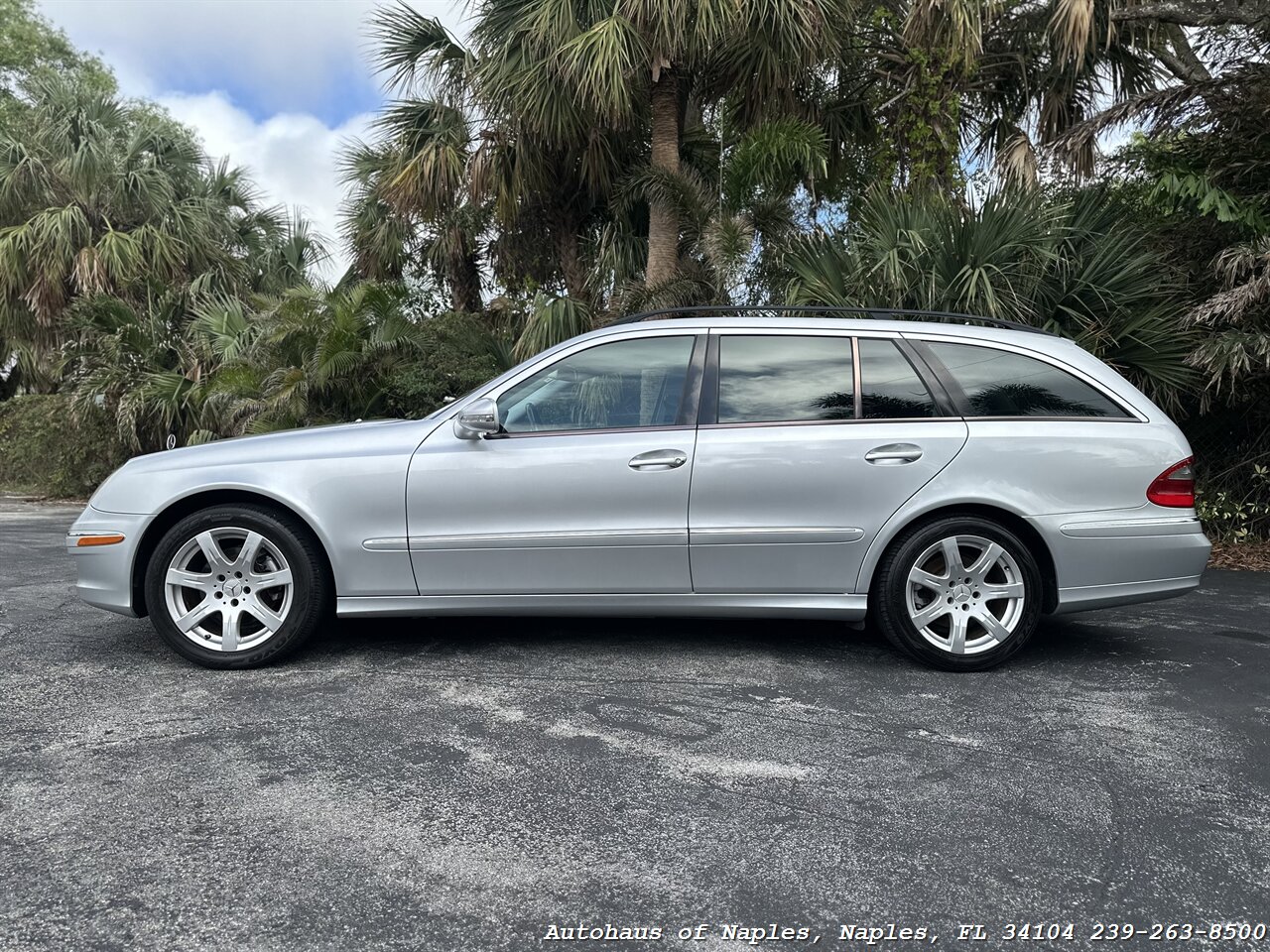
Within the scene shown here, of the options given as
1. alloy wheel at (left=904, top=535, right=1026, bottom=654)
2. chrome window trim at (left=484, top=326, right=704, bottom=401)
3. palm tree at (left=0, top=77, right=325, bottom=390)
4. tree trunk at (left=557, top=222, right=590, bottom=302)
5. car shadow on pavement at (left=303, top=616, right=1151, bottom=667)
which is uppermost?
palm tree at (left=0, top=77, right=325, bottom=390)

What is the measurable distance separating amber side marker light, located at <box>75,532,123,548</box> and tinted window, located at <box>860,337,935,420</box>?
10.9 ft

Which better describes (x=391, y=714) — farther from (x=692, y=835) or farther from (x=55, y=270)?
(x=55, y=270)

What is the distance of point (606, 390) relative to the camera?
4.61 metres

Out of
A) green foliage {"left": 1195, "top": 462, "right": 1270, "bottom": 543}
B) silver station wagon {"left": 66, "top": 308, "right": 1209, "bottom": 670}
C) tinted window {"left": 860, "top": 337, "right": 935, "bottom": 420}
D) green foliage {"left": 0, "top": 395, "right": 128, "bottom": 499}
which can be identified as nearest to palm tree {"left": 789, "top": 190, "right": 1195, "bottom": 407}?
green foliage {"left": 1195, "top": 462, "right": 1270, "bottom": 543}

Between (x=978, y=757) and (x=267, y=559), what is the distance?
3.00 m

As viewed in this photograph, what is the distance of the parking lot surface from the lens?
8.01ft

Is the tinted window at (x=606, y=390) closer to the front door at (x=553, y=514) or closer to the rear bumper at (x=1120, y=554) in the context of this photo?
the front door at (x=553, y=514)

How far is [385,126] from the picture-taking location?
12.1 metres

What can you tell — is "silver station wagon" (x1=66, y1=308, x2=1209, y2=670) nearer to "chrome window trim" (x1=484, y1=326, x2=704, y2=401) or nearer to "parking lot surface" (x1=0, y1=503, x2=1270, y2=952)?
"chrome window trim" (x1=484, y1=326, x2=704, y2=401)

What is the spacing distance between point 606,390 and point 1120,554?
2.37 metres

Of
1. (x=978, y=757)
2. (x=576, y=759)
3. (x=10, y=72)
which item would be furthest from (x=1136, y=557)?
(x=10, y=72)

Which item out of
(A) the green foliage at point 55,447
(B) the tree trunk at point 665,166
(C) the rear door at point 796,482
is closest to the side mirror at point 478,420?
(C) the rear door at point 796,482

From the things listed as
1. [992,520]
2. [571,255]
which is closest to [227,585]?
[992,520]

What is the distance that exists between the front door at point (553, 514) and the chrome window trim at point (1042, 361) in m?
1.24
